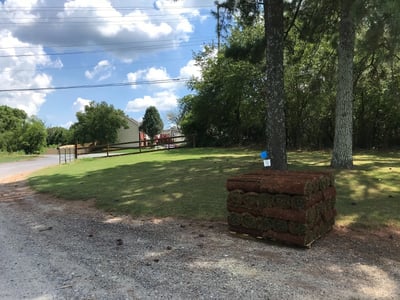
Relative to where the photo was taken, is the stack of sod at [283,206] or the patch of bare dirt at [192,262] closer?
the patch of bare dirt at [192,262]

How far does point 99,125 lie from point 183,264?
43.4 metres

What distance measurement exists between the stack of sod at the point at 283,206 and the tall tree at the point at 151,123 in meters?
50.9

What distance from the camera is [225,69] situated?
22.4 meters

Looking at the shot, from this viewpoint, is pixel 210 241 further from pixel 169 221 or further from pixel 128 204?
pixel 128 204

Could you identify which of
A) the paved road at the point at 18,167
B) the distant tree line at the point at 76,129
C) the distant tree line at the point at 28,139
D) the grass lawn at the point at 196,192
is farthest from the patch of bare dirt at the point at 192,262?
the distant tree line at the point at 28,139

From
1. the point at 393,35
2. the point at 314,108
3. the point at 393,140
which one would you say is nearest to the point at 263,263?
the point at 393,35

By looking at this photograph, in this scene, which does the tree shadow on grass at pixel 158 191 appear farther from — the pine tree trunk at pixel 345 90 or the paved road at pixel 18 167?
the paved road at pixel 18 167

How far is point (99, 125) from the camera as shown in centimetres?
4534

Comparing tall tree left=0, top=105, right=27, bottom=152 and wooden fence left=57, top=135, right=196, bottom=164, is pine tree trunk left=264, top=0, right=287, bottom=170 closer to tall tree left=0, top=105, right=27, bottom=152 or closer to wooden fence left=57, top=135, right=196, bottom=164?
wooden fence left=57, top=135, right=196, bottom=164

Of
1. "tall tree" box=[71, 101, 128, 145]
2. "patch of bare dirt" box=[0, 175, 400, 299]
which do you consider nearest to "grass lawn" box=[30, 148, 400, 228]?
"patch of bare dirt" box=[0, 175, 400, 299]

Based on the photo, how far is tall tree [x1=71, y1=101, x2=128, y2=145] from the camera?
149ft

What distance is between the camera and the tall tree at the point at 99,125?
45.4 m

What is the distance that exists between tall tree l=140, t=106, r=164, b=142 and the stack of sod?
50872 millimetres

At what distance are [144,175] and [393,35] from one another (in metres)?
7.02
